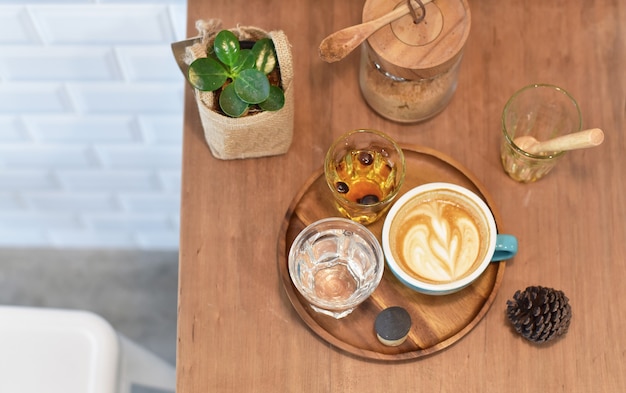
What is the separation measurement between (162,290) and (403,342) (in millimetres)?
1094

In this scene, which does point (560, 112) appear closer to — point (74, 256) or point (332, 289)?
point (332, 289)

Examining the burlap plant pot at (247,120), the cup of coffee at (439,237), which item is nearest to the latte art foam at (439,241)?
the cup of coffee at (439,237)

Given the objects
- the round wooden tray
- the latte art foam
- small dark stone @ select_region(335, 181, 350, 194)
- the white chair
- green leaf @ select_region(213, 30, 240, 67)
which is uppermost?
green leaf @ select_region(213, 30, 240, 67)

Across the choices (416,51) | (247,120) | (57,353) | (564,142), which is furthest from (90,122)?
(564,142)

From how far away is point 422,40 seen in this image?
0.90m

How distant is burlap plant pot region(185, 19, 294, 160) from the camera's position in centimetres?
87

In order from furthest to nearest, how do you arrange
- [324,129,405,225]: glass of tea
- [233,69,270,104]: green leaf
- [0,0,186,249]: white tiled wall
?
[0,0,186,249]: white tiled wall < [324,129,405,225]: glass of tea < [233,69,270,104]: green leaf

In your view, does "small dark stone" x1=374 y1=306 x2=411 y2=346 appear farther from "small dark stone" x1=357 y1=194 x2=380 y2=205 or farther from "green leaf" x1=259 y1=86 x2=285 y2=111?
"green leaf" x1=259 y1=86 x2=285 y2=111

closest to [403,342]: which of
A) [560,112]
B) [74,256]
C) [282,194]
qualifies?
[282,194]

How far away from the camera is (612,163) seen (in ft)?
3.25

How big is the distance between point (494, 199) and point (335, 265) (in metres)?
0.24

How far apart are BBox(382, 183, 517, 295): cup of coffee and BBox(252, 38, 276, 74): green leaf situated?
0.24 metres

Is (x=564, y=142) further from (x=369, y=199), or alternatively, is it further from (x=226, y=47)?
(x=226, y=47)

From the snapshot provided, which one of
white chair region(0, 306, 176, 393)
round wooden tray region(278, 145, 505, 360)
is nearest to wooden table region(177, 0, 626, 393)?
round wooden tray region(278, 145, 505, 360)
